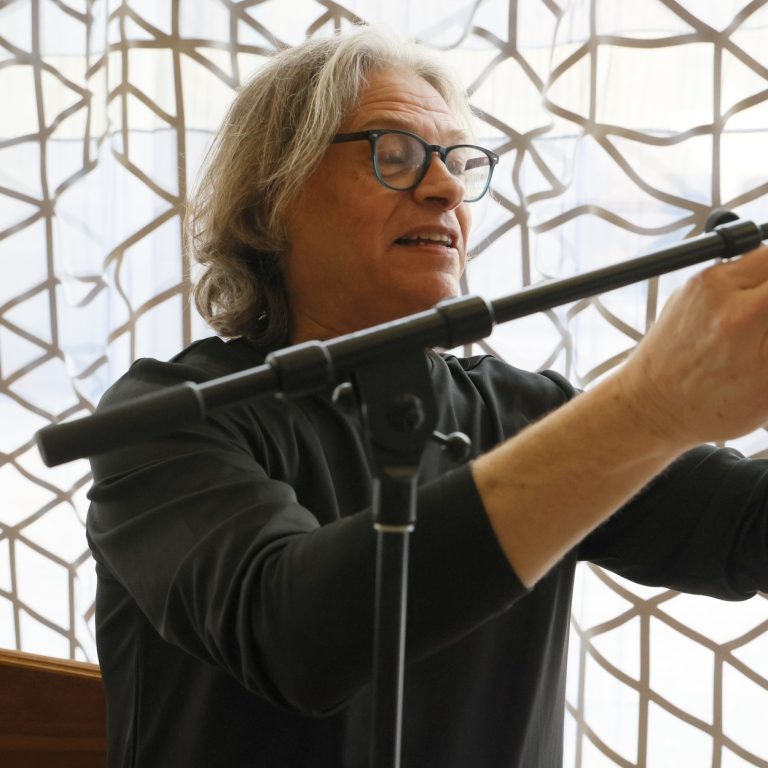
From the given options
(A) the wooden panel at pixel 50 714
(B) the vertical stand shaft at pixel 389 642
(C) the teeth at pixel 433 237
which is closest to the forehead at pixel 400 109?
(C) the teeth at pixel 433 237

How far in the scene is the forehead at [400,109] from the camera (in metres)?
1.31

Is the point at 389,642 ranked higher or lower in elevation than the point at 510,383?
lower

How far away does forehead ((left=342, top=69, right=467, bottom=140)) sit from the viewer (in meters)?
1.31

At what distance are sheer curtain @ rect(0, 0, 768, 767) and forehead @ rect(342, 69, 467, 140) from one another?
8.8 inches

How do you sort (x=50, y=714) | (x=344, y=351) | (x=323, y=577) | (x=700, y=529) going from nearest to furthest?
1. (x=344, y=351)
2. (x=323, y=577)
3. (x=700, y=529)
4. (x=50, y=714)

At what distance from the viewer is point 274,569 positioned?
79cm

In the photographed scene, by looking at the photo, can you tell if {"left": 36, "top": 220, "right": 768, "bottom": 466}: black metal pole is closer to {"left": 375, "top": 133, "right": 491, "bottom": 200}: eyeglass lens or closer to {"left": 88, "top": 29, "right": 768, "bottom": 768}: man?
{"left": 88, "top": 29, "right": 768, "bottom": 768}: man

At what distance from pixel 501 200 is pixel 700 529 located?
0.66 metres

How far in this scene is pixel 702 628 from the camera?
1439 millimetres

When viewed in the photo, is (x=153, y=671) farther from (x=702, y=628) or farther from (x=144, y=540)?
(x=702, y=628)

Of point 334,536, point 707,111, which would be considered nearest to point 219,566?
point 334,536

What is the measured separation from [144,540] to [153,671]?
25 centimetres

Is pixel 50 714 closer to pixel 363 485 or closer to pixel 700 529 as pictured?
pixel 363 485

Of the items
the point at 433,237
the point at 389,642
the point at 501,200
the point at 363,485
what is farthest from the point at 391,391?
the point at 501,200
